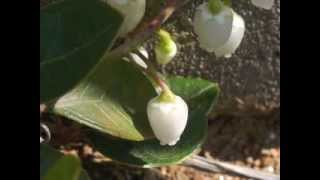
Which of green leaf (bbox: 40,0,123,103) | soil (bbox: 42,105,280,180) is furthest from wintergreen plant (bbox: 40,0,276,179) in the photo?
soil (bbox: 42,105,280,180)

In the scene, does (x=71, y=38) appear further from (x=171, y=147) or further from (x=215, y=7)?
(x=171, y=147)

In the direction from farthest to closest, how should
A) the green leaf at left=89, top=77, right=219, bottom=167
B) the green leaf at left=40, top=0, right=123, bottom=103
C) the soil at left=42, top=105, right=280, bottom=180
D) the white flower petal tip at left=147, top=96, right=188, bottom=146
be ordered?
the soil at left=42, top=105, right=280, bottom=180 → the green leaf at left=89, top=77, right=219, bottom=167 → the white flower petal tip at left=147, top=96, right=188, bottom=146 → the green leaf at left=40, top=0, right=123, bottom=103

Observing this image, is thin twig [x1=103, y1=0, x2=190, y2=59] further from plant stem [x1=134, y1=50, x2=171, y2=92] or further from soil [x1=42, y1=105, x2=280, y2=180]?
soil [x1=42, y1=105, x2=280, y2=180]

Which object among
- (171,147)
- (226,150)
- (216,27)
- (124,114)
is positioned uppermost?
(216,27)

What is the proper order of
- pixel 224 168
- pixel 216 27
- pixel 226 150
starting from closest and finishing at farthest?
pixel 216 27
pixel 224 168
pixel 226 150

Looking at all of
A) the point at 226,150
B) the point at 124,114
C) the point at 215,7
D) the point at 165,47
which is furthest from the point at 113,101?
the point at 226,150

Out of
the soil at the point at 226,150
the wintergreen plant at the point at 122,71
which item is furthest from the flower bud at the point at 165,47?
the soil at the point at 226,150
